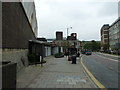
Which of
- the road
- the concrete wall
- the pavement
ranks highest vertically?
the concrete wall

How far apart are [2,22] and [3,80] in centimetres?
370

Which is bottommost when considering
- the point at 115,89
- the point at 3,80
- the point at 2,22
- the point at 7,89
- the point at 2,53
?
the point at 115,89

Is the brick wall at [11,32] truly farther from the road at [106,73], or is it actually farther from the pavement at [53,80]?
the road at [106,73]

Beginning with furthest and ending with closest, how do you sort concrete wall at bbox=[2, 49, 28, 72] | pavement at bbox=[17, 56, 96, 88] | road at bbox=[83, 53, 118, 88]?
concrete wall at bbox=[2, 49, 28, 72] < road at bbox=[83, 53, 118, 88] < pavement at bbox=[17, 56, 96, 88]

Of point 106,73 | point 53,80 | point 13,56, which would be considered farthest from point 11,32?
point 106,73

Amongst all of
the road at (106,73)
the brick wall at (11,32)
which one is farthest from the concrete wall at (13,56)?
the road at (106,73)

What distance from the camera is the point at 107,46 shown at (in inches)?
3290

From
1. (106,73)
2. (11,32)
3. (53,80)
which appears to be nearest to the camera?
(53,80)

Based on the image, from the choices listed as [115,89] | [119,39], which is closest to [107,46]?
[119,39]

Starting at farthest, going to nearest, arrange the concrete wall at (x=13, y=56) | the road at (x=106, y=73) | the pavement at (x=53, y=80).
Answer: the concrete wall at (x=13, y=56) → the road at (x=106, y=73) → the pavement at (x=53, y=80)

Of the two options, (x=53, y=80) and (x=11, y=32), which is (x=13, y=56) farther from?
(x=53, y=80)

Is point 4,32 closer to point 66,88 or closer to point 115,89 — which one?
point 66,88

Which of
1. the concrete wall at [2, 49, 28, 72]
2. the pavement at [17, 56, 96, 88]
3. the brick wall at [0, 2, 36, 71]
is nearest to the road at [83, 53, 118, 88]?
the pavement at [17, 56, 96, 88]

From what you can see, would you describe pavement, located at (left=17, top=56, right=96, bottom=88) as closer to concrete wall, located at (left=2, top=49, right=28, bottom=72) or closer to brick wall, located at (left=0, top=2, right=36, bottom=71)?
concrete wall, located at (left=2, top=49, right=28, bottom=72)
